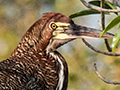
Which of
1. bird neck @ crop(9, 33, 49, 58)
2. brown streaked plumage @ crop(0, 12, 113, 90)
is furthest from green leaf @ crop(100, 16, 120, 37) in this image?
bird neck @ crop(9, 33, 49, 58)

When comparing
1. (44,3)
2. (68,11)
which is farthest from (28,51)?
(44,3)

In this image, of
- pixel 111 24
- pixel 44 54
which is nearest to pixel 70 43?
pixel 44 54

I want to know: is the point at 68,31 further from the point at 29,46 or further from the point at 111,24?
the point at 111,24

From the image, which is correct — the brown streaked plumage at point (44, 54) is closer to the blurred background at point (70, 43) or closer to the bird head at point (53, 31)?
the bird head at point (53, 31)

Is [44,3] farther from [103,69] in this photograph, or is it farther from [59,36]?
[59,36]

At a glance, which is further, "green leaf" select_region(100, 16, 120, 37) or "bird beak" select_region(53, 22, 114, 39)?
"bird beak" select_region(53, 22, 114, 39)

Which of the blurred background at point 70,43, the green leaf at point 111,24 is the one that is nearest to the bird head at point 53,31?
the green leaf at point 111,24

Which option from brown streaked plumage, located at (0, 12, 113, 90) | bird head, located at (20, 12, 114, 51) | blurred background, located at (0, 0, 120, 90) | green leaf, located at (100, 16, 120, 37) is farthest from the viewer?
blurred background, located at (0, 0, 120, 90)

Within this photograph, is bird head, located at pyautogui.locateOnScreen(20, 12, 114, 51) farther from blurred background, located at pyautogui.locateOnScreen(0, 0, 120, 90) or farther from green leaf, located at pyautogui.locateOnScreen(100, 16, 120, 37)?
blurred background, located at pyautogui.locateOnScreen(0, 0, 120, 90)
